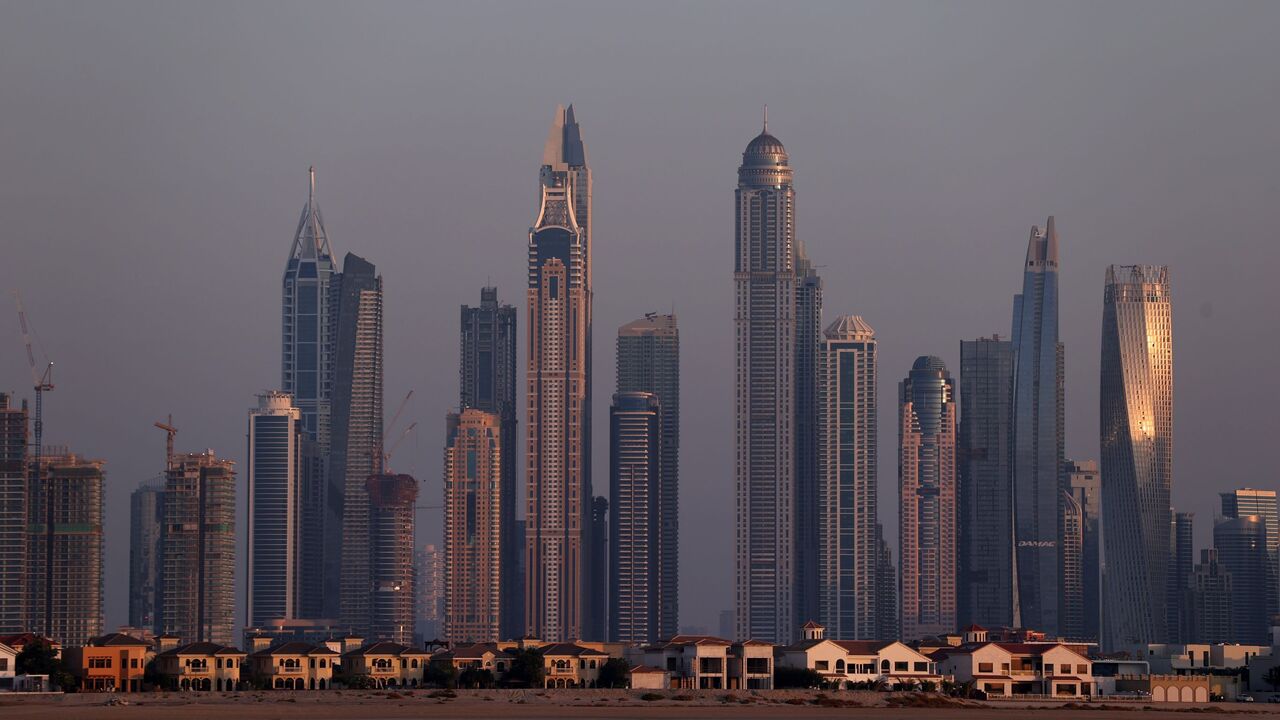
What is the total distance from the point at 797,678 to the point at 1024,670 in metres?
19.8

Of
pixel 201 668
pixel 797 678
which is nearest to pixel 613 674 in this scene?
pixel 797 678

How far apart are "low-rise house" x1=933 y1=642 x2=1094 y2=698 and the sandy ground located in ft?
35.3

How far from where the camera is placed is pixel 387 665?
176m

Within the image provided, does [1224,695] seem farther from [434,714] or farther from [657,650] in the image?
[434,714]

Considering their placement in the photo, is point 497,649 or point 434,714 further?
point 497,649

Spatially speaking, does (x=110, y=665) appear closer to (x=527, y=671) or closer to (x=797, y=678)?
(x=527, y=671)

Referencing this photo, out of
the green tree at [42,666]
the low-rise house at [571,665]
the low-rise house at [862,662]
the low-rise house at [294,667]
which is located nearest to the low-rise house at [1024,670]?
the low-rise house at [862,662]

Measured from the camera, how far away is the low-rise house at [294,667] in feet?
566

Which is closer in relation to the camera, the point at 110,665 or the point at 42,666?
the point at 42,666

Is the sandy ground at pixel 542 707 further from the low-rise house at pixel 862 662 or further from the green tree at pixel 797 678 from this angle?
the low-rise house at pixel 862 662

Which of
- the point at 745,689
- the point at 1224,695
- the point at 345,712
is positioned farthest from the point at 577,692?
the point at 1224,695

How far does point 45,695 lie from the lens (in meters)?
153

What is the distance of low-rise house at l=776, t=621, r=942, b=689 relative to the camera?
594 feet

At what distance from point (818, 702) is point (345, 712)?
39.6 m
